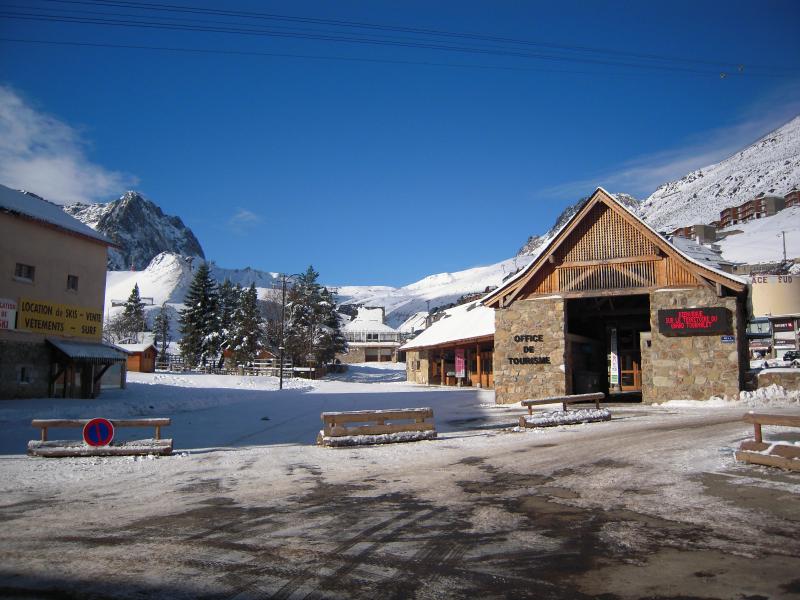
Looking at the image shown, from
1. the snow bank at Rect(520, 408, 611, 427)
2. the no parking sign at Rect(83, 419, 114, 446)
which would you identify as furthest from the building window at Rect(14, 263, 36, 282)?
the snow bank at Rect(520, 408, 611, 427)

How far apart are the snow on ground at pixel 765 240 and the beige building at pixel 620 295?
2371 inches

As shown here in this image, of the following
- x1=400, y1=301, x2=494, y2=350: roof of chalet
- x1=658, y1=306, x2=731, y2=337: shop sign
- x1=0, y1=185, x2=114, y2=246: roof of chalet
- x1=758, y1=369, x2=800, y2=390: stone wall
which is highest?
x1=0, y1=185, x2=114, y2=246: roof of chalet

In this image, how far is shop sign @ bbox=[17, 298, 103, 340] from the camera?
81.9 ft

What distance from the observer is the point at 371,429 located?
1551 cm

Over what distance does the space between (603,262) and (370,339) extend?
77418 millimetres

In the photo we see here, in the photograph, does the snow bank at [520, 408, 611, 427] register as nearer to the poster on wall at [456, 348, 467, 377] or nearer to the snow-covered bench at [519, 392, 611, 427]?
the snow-covered bench at [519, 392, 611, 427]

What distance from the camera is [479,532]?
273 inches

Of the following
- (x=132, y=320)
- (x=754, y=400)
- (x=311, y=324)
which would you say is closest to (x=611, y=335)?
(x=754, y=400)

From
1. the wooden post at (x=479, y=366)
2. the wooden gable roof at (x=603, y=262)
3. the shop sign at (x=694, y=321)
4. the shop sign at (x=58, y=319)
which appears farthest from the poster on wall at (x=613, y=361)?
the shop sign at (x=58, y=319)

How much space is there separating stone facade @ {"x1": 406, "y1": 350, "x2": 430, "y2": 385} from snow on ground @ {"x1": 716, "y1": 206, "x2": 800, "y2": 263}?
4687cm

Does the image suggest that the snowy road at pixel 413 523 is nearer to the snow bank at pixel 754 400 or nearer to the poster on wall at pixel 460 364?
the snow bank at pixel 754 400

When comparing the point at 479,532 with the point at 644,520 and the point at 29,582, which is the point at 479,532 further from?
the point at 29,582

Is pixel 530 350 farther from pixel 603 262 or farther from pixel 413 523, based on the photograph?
pixel 413 523

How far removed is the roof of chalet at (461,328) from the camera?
133ft
